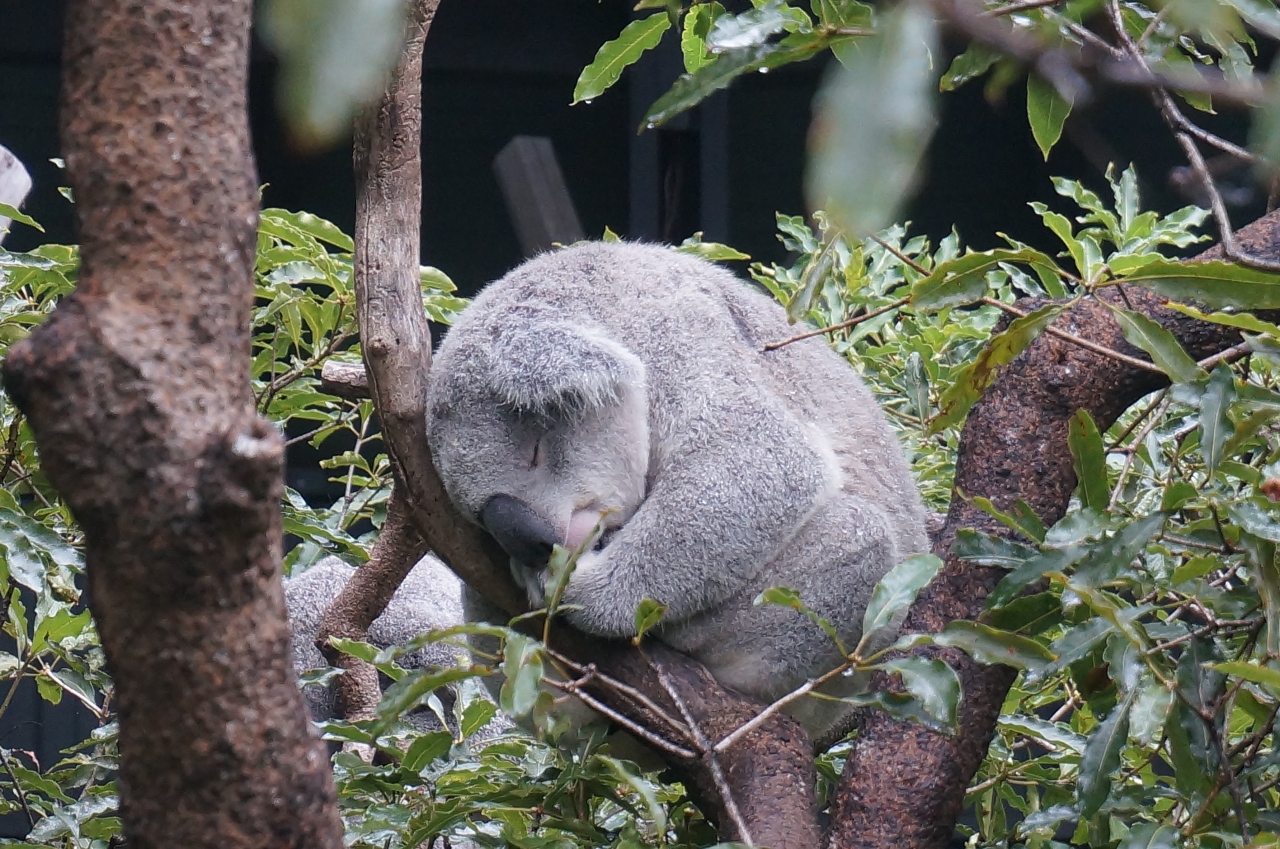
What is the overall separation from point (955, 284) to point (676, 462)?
669mm

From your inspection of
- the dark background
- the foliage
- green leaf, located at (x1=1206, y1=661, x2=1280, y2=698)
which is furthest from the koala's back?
the dark background

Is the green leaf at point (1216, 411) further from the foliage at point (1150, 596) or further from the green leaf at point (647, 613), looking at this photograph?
the green leaf at point (647, 613)

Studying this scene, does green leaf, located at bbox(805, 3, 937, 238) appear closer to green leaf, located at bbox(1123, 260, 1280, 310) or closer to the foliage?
the foliage

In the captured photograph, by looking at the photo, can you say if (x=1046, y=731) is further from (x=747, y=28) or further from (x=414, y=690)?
(x=747, y=28)

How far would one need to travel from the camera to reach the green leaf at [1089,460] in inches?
55.4

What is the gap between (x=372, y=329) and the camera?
156cm

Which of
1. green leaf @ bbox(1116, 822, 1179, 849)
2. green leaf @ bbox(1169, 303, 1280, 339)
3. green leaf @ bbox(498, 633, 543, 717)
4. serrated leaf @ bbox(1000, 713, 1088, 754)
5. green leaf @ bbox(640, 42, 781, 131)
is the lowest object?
serrated leaf @ bbox(1000, 713, 1088, 754)

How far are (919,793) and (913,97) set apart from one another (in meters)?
1.18

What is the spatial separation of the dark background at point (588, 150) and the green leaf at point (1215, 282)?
340 cm

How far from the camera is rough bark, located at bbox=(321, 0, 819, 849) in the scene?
1514mm

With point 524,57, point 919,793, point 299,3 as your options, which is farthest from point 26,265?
point 524,57

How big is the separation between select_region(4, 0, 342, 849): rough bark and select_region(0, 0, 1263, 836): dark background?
389 cm

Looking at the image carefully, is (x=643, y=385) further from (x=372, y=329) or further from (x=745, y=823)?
(x=745, y=823)

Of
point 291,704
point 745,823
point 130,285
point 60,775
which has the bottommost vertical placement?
point 60,775
